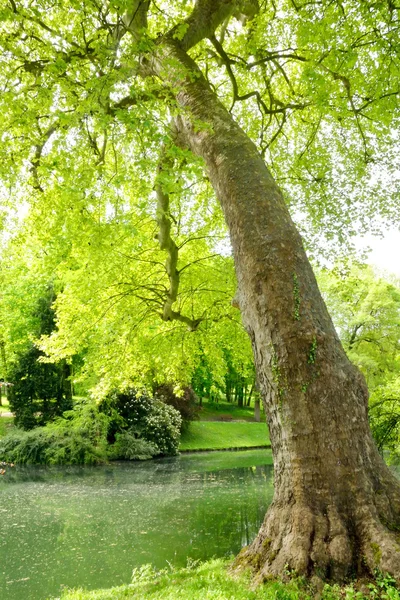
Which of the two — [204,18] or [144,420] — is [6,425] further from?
[204,18]

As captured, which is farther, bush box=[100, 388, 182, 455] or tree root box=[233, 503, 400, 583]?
bush box=[100, 388, 182, 455]

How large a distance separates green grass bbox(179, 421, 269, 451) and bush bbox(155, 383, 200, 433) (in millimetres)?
964

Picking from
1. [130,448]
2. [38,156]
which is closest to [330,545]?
[38,156]

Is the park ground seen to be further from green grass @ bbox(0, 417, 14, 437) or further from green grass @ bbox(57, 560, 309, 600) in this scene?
green grass @ bbox(0, 417, 14, 437)

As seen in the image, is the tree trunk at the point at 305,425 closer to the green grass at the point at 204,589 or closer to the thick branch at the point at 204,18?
the green grass at the point at 204,589

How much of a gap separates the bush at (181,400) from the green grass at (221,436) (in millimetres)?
964

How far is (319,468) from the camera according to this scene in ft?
11.3

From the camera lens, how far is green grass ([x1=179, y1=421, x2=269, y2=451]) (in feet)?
88.5

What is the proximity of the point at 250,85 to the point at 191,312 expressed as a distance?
6.21m

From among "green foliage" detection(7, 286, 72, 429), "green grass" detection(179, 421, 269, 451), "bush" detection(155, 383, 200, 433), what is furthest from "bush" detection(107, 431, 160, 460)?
"green foliage" detection(7, 286, 72, 429)

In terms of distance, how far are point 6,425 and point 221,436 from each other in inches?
504

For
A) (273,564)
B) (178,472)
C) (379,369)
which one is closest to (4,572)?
(273,564)

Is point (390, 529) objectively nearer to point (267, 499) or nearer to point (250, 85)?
point (267, 499)

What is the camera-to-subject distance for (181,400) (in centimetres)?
2680
